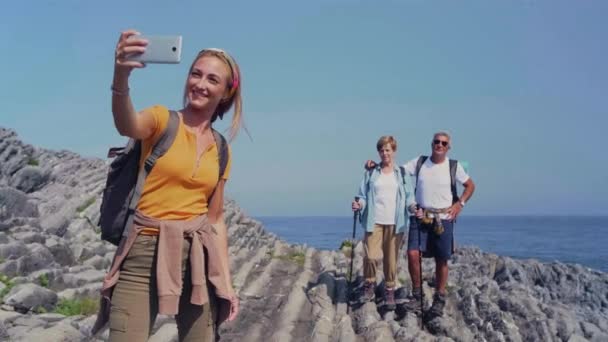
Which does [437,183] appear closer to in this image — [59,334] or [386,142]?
[386,142]

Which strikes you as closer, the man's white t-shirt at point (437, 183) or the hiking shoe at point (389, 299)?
the man's white t-shirt at point (437, 183)

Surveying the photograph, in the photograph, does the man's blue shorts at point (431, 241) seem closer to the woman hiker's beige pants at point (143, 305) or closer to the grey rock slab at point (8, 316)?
the grey rock slab at point (8, 316)

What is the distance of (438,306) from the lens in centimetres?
848

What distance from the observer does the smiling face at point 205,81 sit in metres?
3.34

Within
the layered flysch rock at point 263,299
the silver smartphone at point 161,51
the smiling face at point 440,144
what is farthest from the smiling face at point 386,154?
the silver smartphone at point 161,51

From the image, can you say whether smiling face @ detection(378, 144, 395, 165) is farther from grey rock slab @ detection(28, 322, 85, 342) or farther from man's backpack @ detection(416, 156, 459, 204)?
grey rock slab @ detection(28, 322, 85, 342)

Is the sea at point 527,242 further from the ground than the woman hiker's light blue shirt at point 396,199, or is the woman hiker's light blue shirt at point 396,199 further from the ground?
the woman hiker's light blue shirt at point 396,199

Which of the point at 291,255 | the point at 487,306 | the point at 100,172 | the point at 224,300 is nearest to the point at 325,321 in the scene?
the point at 487,306

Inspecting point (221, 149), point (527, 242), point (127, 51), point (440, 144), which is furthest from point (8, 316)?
point (527, 242)

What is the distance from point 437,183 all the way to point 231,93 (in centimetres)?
536

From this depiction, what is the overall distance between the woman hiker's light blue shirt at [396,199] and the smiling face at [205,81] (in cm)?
560

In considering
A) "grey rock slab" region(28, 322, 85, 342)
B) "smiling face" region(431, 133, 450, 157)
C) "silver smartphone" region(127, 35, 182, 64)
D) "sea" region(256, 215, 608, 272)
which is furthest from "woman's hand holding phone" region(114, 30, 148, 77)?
"sea" region(256, 215, 608, 272)

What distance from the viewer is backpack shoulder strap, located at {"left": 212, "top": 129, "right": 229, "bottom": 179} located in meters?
3.47

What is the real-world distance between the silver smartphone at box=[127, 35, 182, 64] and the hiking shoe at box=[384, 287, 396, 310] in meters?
6.71
